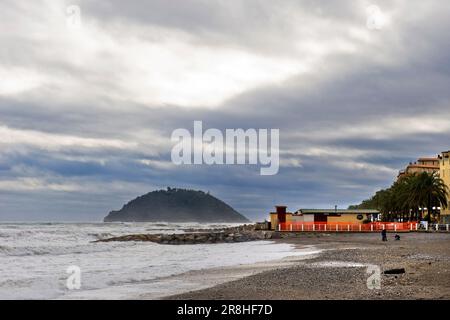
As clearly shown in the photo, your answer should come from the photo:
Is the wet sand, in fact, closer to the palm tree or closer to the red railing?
the red railing

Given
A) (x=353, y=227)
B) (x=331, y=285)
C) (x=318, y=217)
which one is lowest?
(x=331, y=285)

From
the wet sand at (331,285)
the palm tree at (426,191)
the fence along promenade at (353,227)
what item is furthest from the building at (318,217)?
the wet sand at (331,285)

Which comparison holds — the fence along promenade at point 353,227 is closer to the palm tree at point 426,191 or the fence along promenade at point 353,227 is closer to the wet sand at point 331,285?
the palm tree at point 426,191

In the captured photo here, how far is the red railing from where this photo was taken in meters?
83.1

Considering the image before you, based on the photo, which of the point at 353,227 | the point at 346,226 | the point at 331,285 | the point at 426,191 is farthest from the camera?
the point at 426,191

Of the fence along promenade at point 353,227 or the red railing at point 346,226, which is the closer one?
the fence along promenade at point 353,227

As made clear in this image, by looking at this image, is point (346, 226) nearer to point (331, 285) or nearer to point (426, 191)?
point (426, 191)

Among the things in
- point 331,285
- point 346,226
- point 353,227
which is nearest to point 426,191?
point 353,227

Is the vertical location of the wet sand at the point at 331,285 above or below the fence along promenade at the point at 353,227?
below

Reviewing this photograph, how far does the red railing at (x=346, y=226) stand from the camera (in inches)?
3273

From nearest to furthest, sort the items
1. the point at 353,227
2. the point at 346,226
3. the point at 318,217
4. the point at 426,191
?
1. the point at 353,227
2. the point at 346,226
3. the point at 318,217
4. the point at 426,191

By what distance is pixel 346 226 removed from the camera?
285 feet
